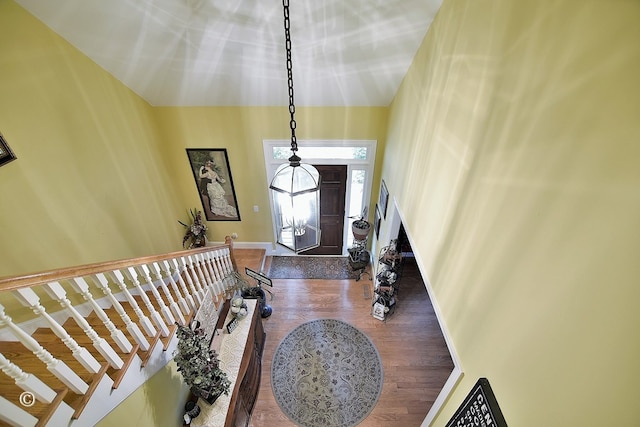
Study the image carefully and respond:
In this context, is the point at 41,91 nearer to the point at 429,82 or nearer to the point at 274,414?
the point at 429,82

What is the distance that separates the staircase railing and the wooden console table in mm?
581

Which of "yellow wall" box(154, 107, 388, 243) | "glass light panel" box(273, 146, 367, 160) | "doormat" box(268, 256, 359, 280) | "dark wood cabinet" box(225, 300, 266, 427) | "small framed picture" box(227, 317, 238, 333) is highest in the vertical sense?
"yellow wall" box(154, 107, 388, 243)

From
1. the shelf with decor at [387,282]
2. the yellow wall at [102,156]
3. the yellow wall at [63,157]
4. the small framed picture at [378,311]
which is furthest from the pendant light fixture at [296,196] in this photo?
the small framed picture at [378,311]

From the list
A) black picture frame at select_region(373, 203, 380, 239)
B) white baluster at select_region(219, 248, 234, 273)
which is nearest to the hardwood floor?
black picture frame at select_region(373, 203, 380, 239)

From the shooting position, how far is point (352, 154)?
184 inches

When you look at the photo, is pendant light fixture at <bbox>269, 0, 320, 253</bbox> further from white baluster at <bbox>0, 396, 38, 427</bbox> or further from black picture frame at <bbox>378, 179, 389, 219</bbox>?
black picture frame at <bbox>378, 179, 389, 219</bbox>

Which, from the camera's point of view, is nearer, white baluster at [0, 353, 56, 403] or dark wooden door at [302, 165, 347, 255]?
white baluster at [0, 353, 56, 403]

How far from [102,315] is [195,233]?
346 centimetres

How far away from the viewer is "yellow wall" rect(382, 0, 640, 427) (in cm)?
86

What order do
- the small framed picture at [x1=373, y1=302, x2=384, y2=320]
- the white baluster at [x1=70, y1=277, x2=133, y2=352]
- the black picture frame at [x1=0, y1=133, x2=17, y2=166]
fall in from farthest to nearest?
the small framed picture at [x1=373, y1=302, x2=384, y2=320], the black picture frame at [x1=0, y1=133, x2=17, y2=166], the white baluster at [x1=70, y1=277, x2=133, y2=352]

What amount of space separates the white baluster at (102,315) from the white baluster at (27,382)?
0.38 meters

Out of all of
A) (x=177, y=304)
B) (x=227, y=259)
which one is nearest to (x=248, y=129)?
(x=227, y=259)

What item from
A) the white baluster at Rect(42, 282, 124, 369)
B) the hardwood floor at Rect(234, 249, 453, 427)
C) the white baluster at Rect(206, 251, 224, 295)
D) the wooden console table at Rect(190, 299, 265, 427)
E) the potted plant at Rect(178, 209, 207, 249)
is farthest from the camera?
the potted plant at Rect(178, 209, 207, 249)

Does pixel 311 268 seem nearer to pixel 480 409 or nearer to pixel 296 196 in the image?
pixel 296 196
